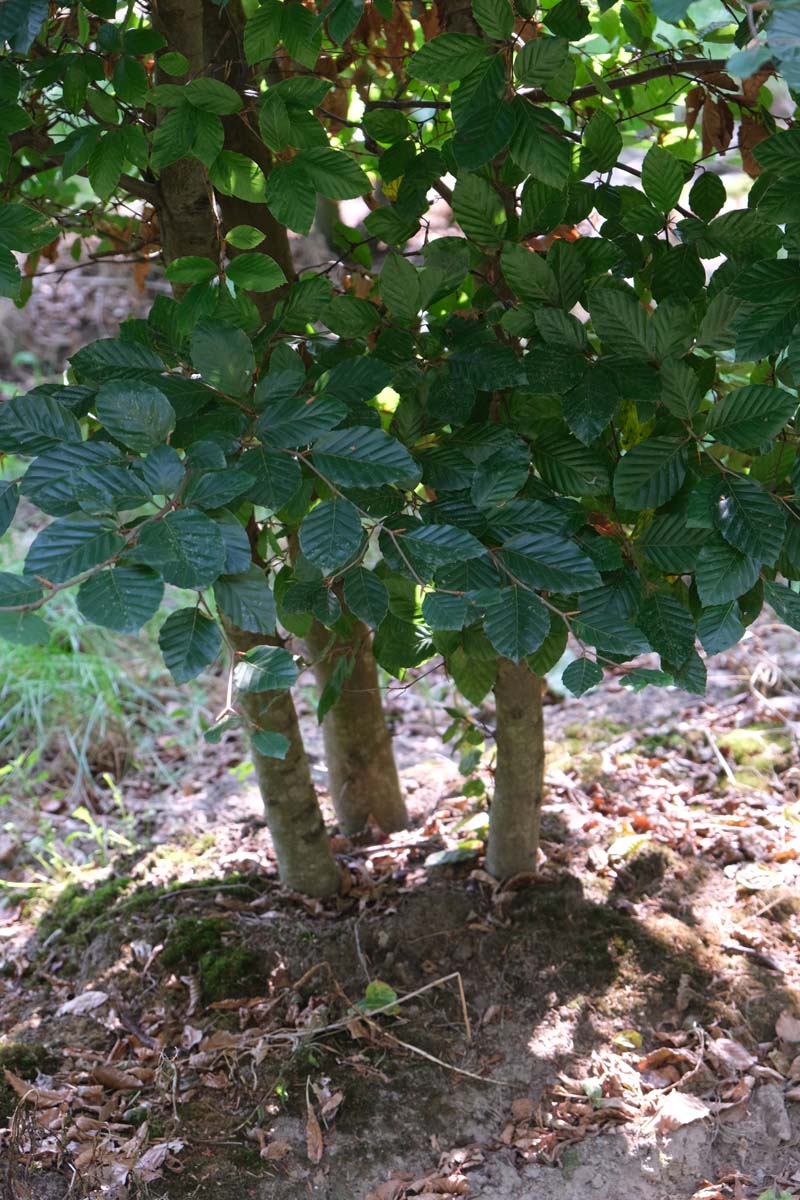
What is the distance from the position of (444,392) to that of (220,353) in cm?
28

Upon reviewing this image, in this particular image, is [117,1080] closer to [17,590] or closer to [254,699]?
[254,699]

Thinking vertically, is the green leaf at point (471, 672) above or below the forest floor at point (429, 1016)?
above

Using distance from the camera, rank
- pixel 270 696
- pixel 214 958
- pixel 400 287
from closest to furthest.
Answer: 1. pixel 400 287
2. pixel 270 696
3. pixel 214 958

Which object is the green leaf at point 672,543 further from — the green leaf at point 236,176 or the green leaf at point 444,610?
the green leaf at point 236,176

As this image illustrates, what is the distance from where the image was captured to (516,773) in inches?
80.3

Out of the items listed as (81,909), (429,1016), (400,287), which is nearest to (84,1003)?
(81,909)

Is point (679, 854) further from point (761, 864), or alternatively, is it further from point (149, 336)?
point (149, 336)

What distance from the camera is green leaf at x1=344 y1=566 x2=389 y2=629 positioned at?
111cm

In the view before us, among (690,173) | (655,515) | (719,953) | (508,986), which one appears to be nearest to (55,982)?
(508,986)

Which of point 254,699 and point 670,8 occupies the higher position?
point 670,8

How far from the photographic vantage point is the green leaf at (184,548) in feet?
2.90

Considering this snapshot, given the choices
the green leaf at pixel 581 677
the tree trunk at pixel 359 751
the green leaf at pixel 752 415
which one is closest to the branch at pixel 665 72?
the green leaf at pixel 752 415

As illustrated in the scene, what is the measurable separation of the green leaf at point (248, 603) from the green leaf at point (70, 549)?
0.14 m

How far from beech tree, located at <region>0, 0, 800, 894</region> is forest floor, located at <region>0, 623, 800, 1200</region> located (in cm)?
A: 69
